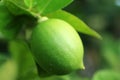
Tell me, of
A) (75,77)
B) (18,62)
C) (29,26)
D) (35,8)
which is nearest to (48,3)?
(35,8)

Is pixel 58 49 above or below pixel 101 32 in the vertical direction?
above

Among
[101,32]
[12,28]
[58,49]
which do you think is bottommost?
[101,32]

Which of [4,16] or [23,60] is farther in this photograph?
[23,60]

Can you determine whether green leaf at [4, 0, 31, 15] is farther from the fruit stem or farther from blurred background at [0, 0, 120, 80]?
blurred background at [0, 0, 120, 80]

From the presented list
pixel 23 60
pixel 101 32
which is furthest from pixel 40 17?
pixel 101 32

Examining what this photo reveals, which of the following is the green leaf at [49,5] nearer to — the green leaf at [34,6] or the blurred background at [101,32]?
the green leaf at [34,6]

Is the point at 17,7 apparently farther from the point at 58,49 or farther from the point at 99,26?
the point at 99,26

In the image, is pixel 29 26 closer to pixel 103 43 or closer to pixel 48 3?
pixel 48 3

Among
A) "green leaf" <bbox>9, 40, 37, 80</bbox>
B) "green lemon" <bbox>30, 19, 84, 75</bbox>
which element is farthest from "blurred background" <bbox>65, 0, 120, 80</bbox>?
"green lemon" <bbox>30, 19, 84, 75</bbox>

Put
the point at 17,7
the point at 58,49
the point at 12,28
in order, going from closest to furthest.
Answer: the point at 58,49 → the point at 17,7 → the point at 12,28
